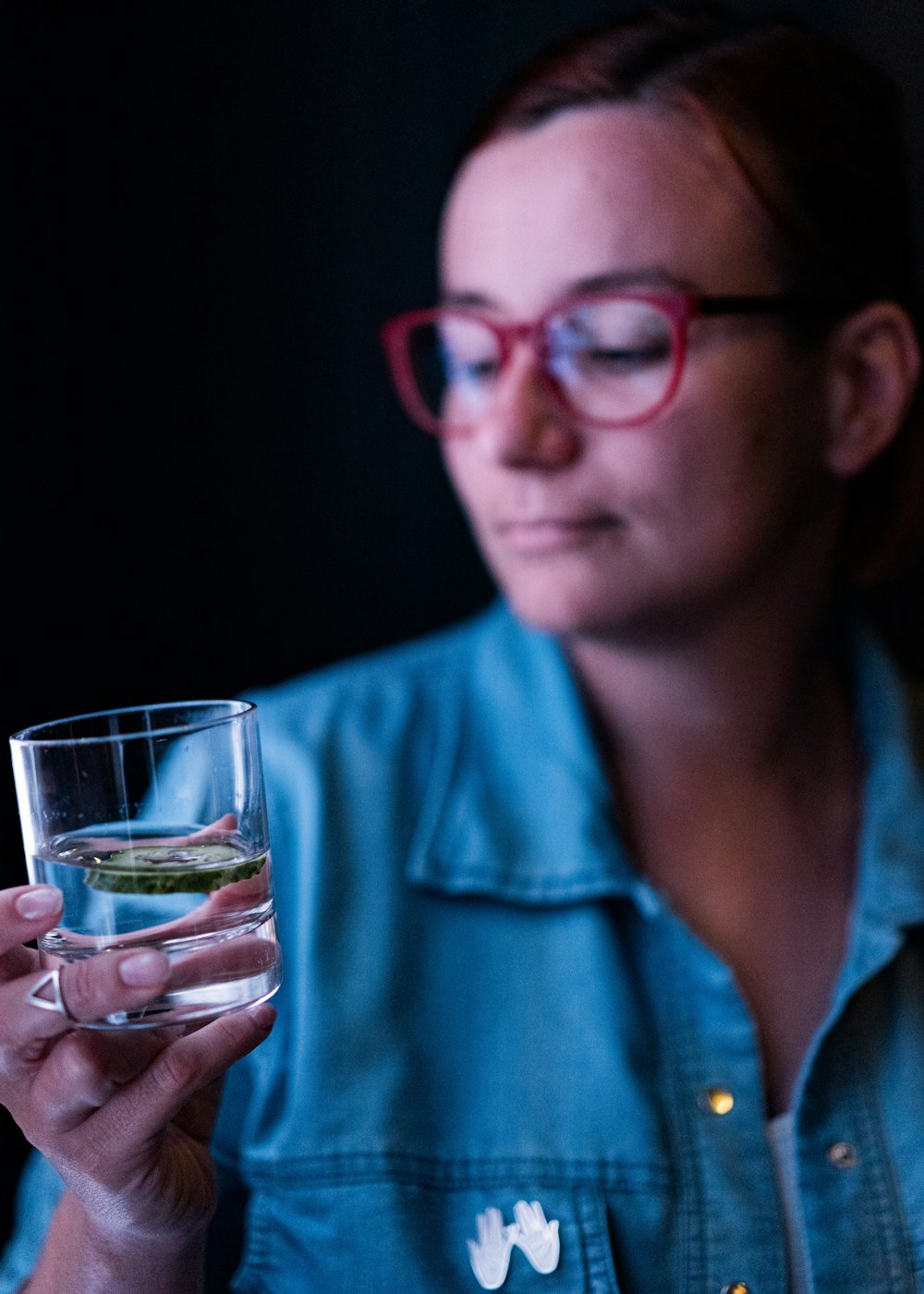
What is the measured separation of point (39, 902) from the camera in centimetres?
80

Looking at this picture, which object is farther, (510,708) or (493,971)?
(510,708)

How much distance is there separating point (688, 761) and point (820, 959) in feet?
0.83

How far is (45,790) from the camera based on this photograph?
0.80 metres

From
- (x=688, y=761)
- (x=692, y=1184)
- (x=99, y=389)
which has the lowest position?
(x=692, y=1184)

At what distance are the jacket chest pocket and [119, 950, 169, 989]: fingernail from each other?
51 cm

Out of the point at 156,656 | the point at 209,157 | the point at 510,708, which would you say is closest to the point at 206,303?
the point at 209,157

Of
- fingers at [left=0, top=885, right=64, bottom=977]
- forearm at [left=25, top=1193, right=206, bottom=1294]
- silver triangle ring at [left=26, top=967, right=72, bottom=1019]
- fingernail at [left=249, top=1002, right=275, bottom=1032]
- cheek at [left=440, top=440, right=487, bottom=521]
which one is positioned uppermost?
cheek at [left=440, top=440, right=487, bottom=521]

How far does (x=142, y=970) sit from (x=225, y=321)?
1228 millimetres

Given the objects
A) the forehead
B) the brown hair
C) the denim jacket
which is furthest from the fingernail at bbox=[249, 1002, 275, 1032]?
the brown hair

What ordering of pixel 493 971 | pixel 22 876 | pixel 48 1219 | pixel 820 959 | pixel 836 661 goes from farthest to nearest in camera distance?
pixel 836 661
pixel 22 876
pixel 820 959
pixel 493 971
pixel 48 1219

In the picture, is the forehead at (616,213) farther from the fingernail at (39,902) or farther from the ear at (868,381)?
the fingernail at (39,902)

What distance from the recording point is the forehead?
131cm

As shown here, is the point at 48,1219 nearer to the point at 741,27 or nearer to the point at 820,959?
the point at 820,959

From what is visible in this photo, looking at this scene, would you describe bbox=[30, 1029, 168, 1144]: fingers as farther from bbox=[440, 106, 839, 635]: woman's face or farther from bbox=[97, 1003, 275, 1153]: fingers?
bbox=[440, 106, 839, 635]: woman's face
